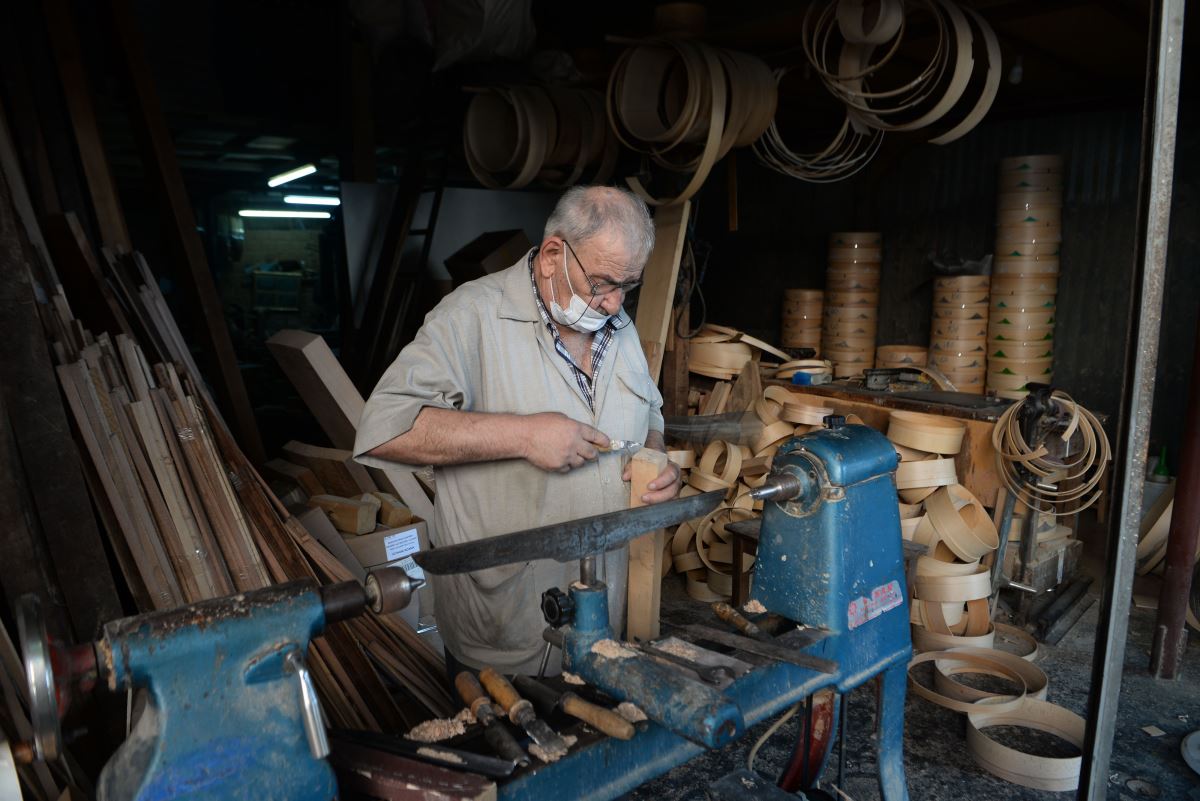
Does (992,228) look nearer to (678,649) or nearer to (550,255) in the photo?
(550,255)

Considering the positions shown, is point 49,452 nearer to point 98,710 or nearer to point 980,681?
point 98,710

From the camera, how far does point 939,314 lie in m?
4.89

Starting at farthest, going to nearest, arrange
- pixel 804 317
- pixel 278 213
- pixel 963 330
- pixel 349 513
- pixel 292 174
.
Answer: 1. pixel 278 213
2. pixel 292 174
3. pixel 804 317
4. pixel 963 330
5. pixel 349 513

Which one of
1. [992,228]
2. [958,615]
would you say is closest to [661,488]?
[958,615]

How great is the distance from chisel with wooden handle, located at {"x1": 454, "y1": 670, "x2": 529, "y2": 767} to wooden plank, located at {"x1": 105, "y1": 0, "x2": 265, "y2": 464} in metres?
2.62

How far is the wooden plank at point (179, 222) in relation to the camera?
346 centimetres

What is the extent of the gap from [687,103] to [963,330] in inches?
94.0

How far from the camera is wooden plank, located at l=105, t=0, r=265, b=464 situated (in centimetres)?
346

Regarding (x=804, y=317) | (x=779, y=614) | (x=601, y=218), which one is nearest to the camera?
(x=779, y=614)

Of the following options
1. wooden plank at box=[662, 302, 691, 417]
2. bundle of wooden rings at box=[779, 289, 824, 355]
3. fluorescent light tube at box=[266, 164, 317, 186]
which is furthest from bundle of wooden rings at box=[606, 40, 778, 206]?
fluorescent light tube at box=[266, 164, 317, 186]

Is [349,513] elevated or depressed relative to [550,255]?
depressed

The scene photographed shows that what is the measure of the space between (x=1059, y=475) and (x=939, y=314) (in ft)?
5.42

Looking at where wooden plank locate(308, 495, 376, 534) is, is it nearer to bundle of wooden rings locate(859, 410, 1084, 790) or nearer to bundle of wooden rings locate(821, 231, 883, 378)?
bundle of wooden rings locate(859, 410, 1084, 790)

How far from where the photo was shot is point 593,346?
1.98m
